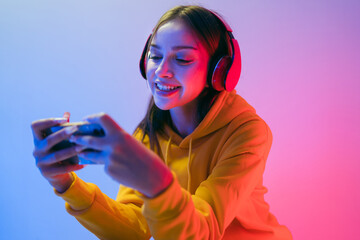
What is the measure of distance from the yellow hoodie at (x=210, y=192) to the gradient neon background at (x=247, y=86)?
510mm

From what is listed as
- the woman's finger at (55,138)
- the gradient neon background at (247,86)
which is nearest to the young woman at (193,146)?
the woman's finger at (55,138)

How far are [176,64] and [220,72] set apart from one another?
0.13m

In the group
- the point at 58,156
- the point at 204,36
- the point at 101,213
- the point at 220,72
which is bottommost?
the point at 101,213

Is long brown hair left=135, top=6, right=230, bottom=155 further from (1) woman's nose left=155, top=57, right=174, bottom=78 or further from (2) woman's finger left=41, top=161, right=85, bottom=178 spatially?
(2) woman's finger left=41, top=161, right=85, bottom=178

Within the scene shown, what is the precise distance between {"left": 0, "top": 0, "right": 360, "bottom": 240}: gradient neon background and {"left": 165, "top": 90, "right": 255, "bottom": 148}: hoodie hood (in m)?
0.55

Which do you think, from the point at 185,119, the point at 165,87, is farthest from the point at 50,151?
the point at 185,119

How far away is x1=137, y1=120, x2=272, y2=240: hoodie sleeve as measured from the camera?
72 cm

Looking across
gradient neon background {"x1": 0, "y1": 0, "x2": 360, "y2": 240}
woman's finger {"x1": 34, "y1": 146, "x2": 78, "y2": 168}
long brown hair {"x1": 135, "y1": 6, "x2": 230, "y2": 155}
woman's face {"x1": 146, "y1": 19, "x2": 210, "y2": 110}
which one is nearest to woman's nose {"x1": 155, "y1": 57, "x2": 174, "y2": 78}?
woman's face {"x1": 146, "y1": 19, "x2": 210, "y2": 110}

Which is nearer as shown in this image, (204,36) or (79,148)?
(79,148)

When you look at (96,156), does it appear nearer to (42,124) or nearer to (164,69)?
(42,124)

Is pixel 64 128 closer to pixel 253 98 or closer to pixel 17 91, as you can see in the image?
pixel 253 98

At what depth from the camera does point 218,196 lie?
87 cm

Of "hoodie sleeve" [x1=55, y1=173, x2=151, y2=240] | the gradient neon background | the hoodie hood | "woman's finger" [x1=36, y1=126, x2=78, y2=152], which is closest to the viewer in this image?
"woman's finger" [x1=36, y1=126, x2=78, y2=152]

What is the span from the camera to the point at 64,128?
2.61 feet
